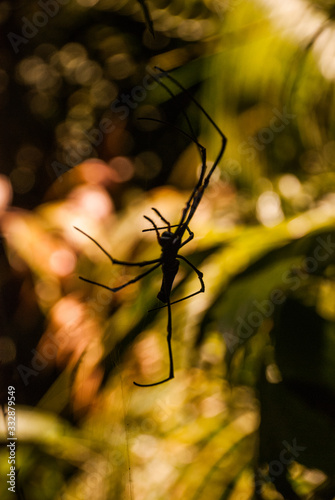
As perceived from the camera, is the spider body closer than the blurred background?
Yes

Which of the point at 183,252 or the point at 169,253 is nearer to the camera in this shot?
the point at 169,253

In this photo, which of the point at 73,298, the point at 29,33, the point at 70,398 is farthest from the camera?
the point at 73,298

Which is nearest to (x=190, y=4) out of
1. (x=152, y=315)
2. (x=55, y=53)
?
(x=55, y=53)

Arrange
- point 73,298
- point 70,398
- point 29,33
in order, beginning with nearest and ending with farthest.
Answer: point 29,33
point 70,398
point 73,298

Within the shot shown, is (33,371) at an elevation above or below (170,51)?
below

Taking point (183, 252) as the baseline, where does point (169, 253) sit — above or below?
above

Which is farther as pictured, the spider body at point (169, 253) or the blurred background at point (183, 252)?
the blurred background at point (183, 252)

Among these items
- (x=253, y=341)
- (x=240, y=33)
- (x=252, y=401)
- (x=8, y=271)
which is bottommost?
(x=252, y=401)

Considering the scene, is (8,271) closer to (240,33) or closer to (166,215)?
(166,215)
